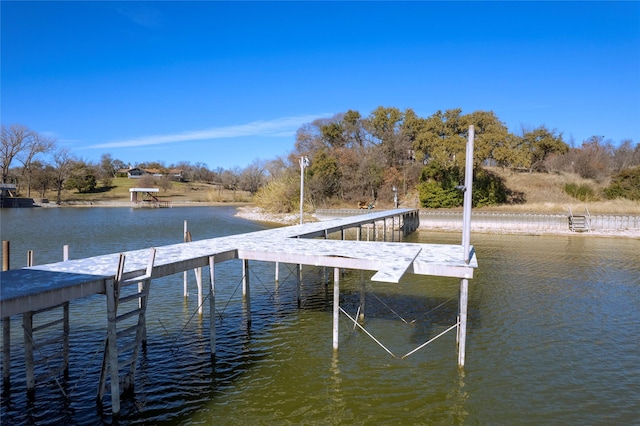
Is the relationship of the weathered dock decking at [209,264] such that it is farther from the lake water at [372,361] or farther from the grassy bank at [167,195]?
the grassy bank at [167,195]

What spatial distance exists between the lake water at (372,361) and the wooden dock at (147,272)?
1.83ft

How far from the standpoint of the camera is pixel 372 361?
32.3 feet

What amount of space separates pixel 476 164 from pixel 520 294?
94.9 feet

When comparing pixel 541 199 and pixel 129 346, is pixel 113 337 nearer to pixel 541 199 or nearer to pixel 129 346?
pixel 129 346

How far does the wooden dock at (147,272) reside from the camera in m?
7.01

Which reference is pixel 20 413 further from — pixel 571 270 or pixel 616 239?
pixel 616 239

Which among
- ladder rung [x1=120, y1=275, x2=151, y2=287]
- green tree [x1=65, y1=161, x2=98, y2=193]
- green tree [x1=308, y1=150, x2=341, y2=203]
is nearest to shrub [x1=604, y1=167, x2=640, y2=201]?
green tree [x1=308, y1=150, x2=341, y2=203]

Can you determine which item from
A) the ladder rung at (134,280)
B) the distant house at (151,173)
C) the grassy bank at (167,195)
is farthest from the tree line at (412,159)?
the distant house at (151,173)

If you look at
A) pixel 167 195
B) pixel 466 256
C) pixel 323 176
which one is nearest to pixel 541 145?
pixel 323 176

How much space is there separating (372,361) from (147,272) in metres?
5.51

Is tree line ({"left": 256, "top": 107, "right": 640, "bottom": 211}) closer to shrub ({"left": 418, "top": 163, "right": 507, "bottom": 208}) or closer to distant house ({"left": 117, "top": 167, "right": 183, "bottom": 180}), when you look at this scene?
shrub ({"left": 418, "top": 163, "right": 507, "bottom": 208})

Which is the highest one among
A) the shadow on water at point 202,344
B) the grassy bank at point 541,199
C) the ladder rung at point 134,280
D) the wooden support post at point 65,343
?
the grassy bank at point 541,199

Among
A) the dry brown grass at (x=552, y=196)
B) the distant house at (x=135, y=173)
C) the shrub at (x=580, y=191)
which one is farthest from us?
the distant house at (x=135, y=173)

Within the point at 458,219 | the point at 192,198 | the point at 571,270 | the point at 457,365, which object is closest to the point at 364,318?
the point at 457,365
